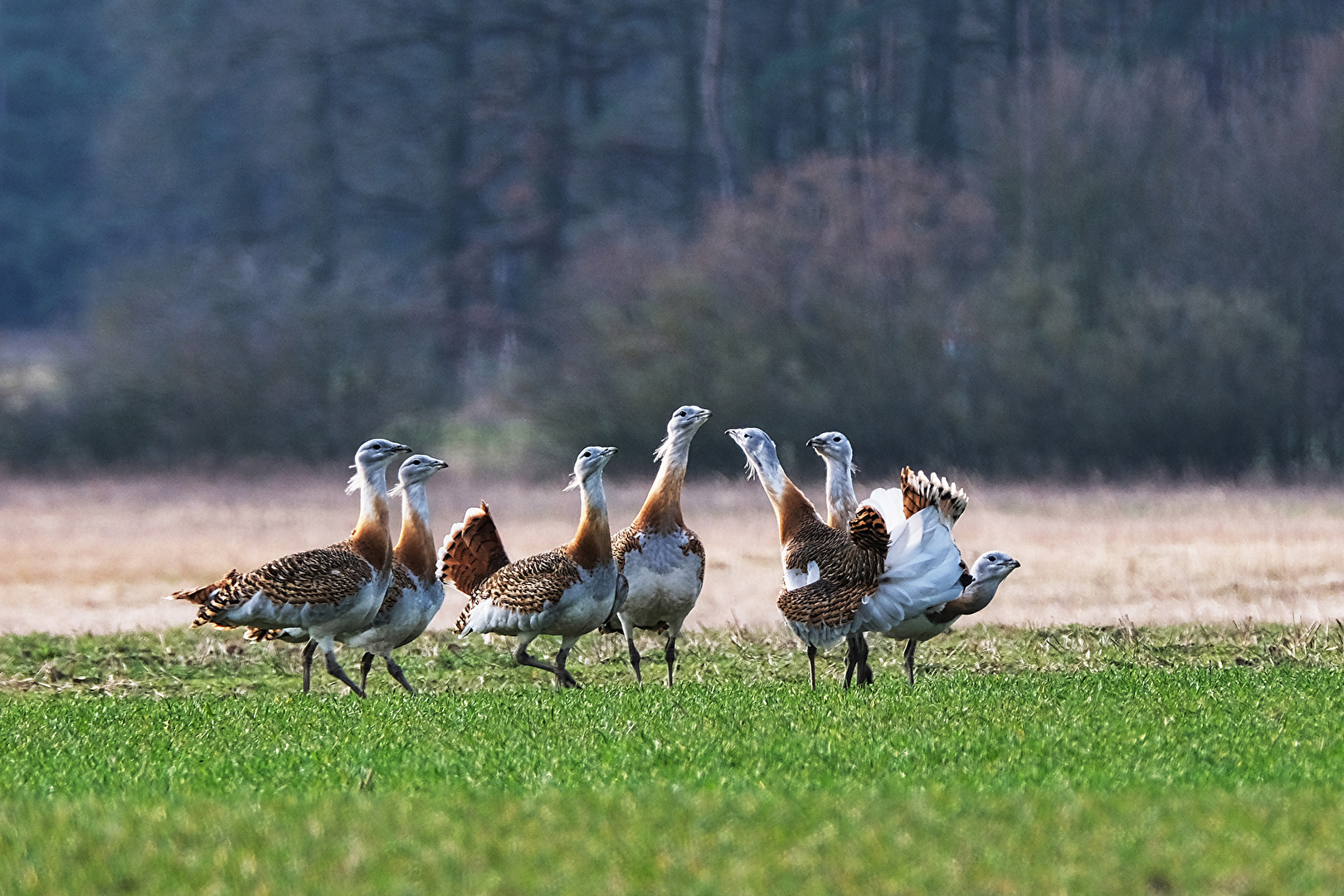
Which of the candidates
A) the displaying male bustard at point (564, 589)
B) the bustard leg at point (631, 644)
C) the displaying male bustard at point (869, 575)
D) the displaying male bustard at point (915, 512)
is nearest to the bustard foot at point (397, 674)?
the displaying male bustard at point (564, 589)

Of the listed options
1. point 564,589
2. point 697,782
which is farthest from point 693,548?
Result: point 697,782

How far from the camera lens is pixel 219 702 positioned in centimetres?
1207

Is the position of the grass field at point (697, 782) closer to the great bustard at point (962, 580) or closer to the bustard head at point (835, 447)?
the great bustard at point (962, 580)

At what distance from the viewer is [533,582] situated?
1229 centimetres

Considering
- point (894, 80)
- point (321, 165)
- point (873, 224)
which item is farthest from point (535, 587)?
point (321, 165)

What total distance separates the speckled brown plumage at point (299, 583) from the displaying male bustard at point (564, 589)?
0.92m

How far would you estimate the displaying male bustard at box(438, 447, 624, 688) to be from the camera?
12.2 m

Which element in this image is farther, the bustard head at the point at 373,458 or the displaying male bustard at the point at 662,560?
the bustard head at the point at 373,458

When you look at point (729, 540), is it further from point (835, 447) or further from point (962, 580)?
point (962, 580)

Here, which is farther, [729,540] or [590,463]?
[729,540]

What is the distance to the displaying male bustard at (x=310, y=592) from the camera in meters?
11.9

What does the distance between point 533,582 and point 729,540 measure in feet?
41.0

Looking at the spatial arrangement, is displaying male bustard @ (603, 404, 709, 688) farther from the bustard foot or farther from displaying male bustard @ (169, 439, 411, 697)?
displaying male bustard @ (169, 439, 411, 697)

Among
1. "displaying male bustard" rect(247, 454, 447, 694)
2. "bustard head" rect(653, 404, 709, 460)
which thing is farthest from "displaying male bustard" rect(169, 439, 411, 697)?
"bustard head" rect(653, 404, 709, 460)
